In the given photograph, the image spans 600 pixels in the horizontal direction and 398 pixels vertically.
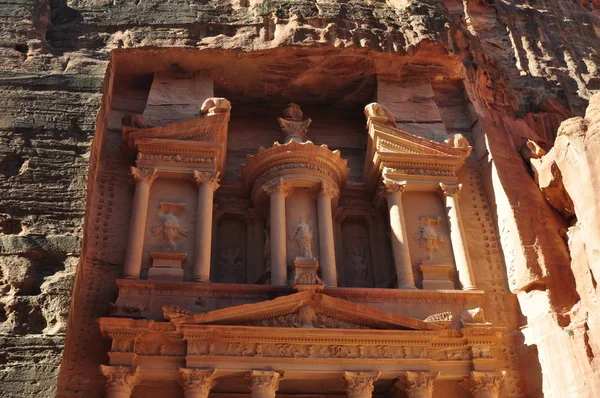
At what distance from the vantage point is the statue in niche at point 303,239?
1127 centimetres

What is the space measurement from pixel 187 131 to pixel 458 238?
17.4ft

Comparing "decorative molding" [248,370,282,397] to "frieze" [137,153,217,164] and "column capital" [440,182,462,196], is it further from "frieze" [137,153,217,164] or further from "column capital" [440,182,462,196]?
"column capital" [440,182,462,196]

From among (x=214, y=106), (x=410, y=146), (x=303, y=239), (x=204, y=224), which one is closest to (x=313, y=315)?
(x=303, y=239)

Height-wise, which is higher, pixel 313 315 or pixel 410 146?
pixel 410 146

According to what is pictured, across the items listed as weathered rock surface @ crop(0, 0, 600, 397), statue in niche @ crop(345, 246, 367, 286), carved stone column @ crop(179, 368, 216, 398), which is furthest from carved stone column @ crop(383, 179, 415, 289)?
carved stone column @ crop(179, 368, 216, 398)

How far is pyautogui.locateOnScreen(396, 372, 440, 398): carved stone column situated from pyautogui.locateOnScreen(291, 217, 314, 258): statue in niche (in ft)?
8.87

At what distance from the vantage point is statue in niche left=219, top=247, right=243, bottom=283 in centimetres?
1195

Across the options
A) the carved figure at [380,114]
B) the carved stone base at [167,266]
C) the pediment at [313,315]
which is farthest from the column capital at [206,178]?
the carved figure at [380,114]

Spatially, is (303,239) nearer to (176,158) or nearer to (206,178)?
(206,178)

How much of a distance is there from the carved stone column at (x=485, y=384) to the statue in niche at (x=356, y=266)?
2937mm

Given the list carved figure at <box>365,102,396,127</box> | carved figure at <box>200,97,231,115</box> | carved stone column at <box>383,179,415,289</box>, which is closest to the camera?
carved stone column at <box>383,179,415,289</box>

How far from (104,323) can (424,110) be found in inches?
312

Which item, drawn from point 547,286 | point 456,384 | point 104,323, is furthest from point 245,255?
point 547,286

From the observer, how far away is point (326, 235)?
1150 centimetres
